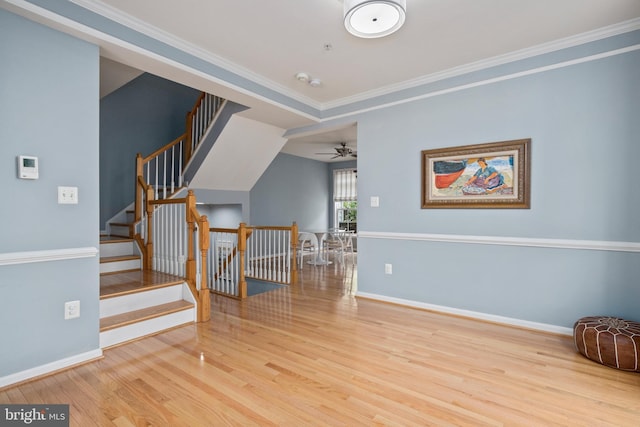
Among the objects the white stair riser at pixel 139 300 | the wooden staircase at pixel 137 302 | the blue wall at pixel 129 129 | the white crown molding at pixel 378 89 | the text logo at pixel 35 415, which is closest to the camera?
the text logo at pixel 35 415

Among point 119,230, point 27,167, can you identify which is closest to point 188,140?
point 119,230

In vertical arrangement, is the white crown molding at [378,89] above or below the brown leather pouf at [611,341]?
above

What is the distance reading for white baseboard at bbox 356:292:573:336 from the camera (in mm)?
3005

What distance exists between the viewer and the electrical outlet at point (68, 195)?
2.31 meters

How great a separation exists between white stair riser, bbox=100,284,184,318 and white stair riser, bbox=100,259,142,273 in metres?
1.03

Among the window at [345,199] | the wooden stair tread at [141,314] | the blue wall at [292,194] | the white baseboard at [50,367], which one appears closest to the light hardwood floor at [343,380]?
the white baseboard at [50,367]

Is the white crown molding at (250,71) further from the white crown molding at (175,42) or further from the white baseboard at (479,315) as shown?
the white baseboard at (479,315)

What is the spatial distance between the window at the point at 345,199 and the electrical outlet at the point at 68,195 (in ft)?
26.7

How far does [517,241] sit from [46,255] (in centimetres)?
407

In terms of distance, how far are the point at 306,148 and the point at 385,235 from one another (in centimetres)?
454

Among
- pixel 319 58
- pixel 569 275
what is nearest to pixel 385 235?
pixel 569 275

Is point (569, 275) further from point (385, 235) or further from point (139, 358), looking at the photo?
point (139, 358)

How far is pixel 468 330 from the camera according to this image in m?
3.12

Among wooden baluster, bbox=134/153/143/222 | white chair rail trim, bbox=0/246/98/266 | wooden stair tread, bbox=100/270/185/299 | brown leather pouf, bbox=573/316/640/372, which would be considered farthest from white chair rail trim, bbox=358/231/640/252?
wooden baluster, bbox=134/153/143/222
